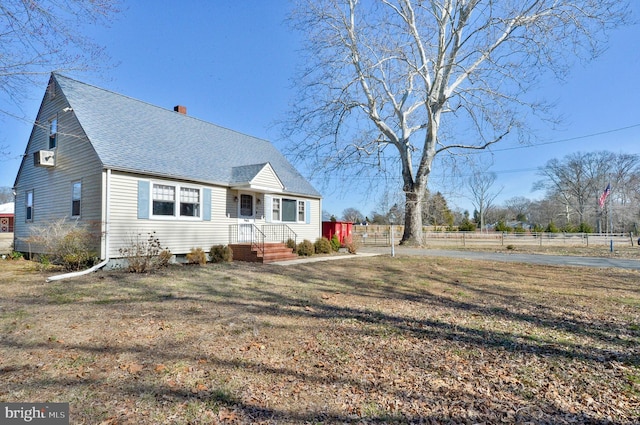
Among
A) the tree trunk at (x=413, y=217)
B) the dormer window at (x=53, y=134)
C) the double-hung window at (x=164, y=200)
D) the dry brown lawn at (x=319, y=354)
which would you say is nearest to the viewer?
the dry brown lawn at (x=319, y=354)

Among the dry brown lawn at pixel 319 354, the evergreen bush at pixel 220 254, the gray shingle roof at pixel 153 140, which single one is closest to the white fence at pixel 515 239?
the gray shingle roof at pixel 153 140

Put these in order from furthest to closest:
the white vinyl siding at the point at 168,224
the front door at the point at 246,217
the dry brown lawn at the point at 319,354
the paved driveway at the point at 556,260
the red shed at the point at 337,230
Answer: the red shed at the point at 337,230 < the front door at the point at 246,217 < the paved driveway at the point at 556,260 < the white vinyl siding at the point at 168,224 < the dry brown lawn at the point at 319,354

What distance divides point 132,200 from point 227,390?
9.83 metres

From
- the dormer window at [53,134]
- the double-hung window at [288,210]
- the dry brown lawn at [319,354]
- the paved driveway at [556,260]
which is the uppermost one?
the dormer window at [53,134]

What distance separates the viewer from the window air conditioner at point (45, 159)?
487 inches

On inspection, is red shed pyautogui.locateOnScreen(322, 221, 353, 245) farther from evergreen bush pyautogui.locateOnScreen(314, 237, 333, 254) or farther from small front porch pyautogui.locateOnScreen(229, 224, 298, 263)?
small front porch pyautogui.locateOnScreen(229, 224, 298, 263)

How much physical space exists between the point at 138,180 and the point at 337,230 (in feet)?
42.1

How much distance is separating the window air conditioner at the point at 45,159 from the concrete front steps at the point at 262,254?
7.33 metres

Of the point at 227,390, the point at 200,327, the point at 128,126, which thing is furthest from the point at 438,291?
the point at 128,126

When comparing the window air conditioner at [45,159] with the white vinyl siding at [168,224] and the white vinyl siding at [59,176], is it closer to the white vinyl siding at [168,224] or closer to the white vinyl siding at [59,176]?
the white vinyl siding at [59,176]

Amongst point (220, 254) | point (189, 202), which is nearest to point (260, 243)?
point (220, 254)

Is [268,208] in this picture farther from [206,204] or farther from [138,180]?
[138,180]

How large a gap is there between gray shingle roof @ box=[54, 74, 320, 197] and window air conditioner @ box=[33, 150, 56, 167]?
A: 2.37 meters

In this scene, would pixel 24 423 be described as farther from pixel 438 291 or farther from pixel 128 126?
pixel 128 126
